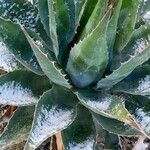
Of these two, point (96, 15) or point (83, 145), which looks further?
point (83, 145)

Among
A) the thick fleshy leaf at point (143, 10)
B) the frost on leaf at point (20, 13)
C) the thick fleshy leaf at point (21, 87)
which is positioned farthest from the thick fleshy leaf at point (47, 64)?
the thick fleshy leaf at point (143, 10)

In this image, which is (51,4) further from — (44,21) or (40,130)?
(40,130)

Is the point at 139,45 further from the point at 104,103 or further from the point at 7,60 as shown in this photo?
the point at 7,60

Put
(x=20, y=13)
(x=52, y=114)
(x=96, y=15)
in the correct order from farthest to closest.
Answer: (x=20, y=13)
(x=52, y=114)
(x=96, y=15)

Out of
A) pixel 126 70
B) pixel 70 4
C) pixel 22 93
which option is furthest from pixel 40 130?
pixel 70 4

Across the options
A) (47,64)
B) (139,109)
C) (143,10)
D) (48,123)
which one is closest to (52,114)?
(48,123)
